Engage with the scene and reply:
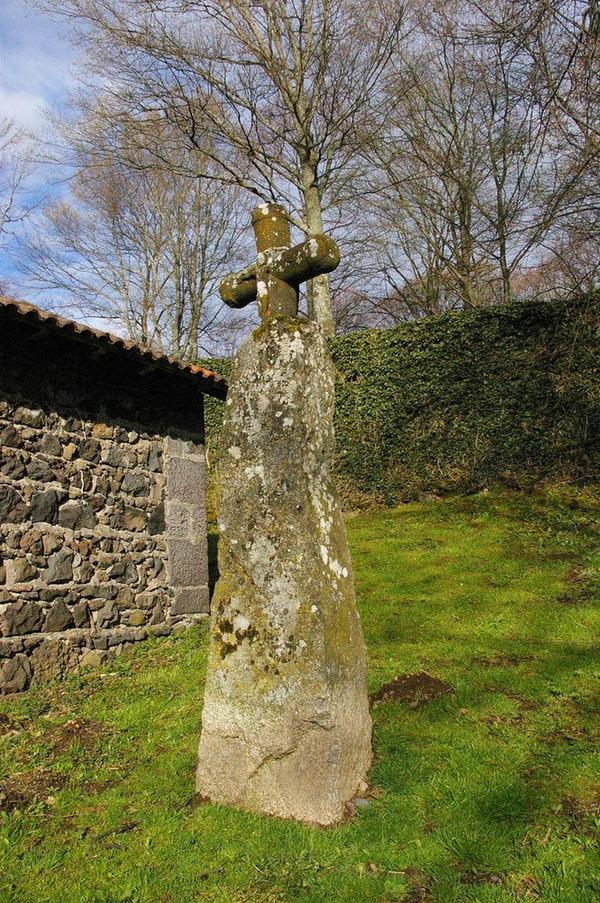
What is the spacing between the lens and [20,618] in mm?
5805

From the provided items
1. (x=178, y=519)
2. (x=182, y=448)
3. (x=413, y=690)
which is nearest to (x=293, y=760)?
(x=413, y=690)

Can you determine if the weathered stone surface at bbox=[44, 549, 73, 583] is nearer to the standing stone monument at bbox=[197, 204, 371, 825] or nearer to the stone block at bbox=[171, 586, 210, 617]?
the stone block at bbox=[171, 586, 210, 617]

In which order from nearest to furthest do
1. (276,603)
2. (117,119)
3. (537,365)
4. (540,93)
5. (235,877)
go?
(235,877), (276,603), (540,93), (537,365), (117,119)

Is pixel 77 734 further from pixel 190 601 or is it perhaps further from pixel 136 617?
pixel 190 601

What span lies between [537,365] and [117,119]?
10.5 meters

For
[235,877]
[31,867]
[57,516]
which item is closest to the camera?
[235,877]

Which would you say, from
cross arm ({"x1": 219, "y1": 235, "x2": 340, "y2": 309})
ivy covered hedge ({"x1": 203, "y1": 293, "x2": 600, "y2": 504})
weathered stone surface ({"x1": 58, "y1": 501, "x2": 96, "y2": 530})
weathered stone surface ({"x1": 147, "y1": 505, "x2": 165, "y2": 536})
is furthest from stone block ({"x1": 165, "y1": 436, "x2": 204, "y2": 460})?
ivy covered hedge ({"x1": 203, "y1": 293, "x2": 600, "y2": 504})

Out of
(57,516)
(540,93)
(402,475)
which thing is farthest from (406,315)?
(57,516)

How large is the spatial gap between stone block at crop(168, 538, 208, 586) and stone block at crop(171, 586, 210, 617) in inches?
2.8

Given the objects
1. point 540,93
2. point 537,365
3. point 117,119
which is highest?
point 117,119

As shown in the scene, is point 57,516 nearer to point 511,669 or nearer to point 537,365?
point 511,669

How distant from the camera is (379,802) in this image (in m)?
3.35

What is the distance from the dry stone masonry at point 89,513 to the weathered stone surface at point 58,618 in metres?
0.01

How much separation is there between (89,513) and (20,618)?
4.12ft
